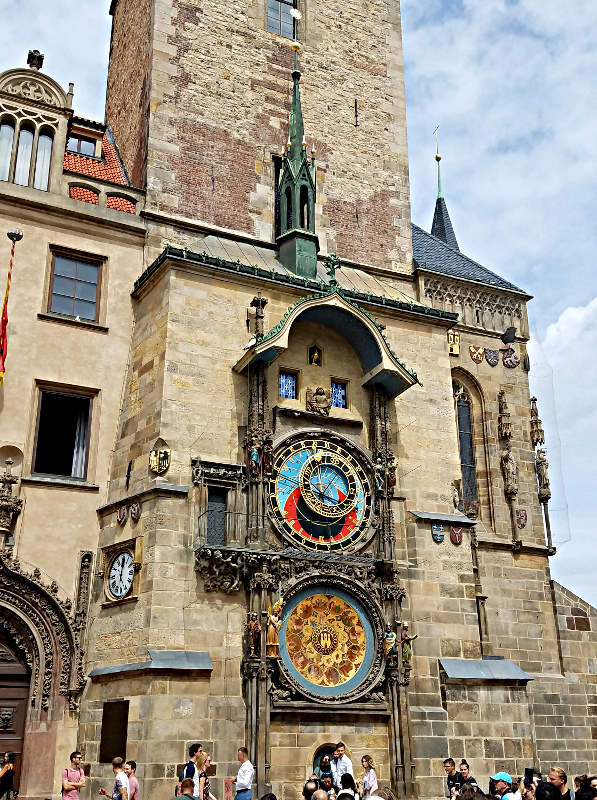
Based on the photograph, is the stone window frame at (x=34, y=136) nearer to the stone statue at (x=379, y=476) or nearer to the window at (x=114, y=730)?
the stone statue at (x=379, y=476)

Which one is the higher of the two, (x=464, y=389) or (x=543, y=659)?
(x=464, y=389)

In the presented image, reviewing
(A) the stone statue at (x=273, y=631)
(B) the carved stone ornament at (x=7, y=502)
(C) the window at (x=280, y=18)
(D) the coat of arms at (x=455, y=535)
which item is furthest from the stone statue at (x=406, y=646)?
(C) the window at (x=280, y=18)

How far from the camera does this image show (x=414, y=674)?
53.6 feet

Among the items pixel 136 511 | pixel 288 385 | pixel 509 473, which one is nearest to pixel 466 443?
pixel 509 473

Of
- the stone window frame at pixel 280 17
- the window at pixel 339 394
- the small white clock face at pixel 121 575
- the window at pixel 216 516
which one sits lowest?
the small white clock face at pixel 121 575

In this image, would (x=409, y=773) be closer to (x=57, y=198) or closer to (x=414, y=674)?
(x=414, y=674)

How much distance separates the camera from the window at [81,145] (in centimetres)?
2036

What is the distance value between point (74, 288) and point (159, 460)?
4460 millimetres

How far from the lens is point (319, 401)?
17.6 metres

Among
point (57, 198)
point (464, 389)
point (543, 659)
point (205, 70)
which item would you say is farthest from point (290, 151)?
point (543, 659)

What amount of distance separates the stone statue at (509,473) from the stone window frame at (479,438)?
0.37 metres

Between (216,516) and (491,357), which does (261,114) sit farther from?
(216,516)

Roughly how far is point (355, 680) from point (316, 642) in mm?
1002

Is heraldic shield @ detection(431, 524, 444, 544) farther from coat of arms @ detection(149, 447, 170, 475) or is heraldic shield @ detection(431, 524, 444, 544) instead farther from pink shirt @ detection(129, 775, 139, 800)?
pink shirt @ detection(129, 775, 139, 800)
